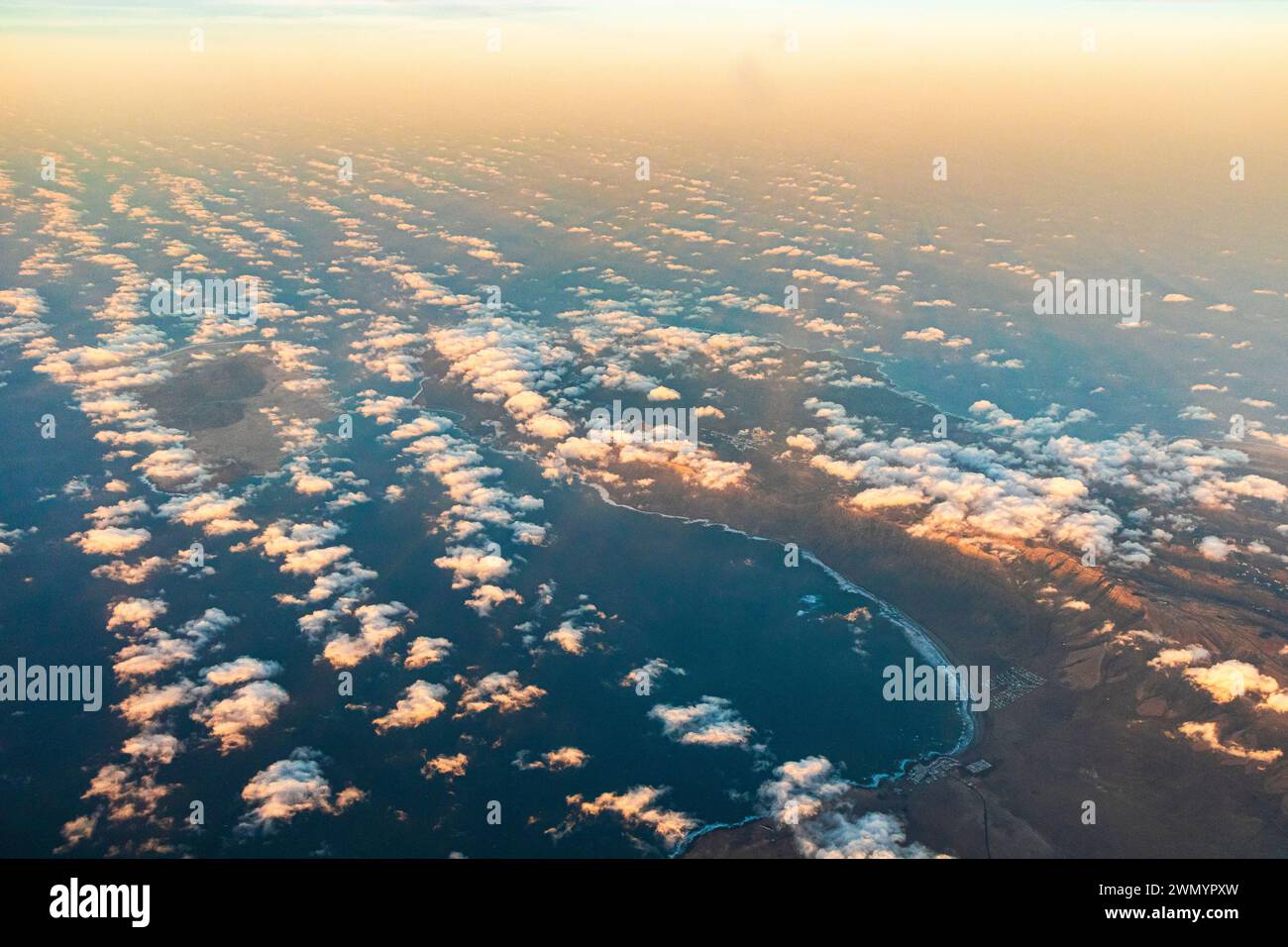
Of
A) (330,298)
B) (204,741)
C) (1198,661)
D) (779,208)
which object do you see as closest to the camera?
(204,741)

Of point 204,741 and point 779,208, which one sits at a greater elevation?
point 779,208

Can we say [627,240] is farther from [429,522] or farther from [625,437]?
[429,522]

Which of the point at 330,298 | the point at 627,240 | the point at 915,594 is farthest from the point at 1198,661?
the point at 627,240

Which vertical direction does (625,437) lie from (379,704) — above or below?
above

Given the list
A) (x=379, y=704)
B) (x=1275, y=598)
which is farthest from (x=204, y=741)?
(x=1275, y=598)

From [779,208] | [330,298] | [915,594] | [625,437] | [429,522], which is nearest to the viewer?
[915,594]

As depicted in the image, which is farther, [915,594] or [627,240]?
[627,240]

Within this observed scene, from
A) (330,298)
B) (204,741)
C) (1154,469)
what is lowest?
(204,741)

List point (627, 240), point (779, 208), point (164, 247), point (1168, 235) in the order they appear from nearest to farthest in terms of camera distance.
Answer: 1. point (164, 247)
2. point (627, 240)
3. point (1168, 235)
4. point (779, 208)

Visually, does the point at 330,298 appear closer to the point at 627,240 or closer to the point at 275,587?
the point at 627,240
